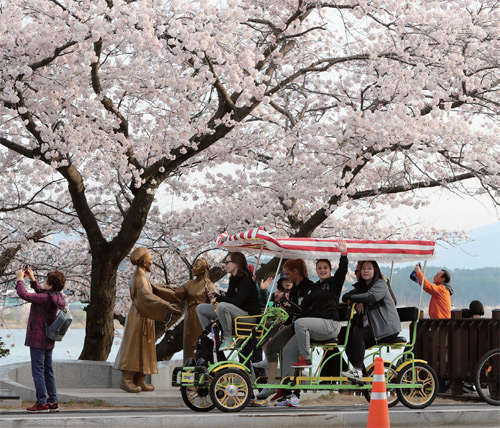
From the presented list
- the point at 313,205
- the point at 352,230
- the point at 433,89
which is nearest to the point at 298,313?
the point at 433,89

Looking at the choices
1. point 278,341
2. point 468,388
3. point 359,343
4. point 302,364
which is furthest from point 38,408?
point 468,388

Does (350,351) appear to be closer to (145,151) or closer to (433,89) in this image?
(433,89)

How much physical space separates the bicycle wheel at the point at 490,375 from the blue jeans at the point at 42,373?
229 inches

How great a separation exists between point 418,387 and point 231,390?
2.53 metres

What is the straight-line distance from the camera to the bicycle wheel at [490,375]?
11.6 m

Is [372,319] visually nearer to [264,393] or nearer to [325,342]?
[325,342]

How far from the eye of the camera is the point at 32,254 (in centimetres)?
2542

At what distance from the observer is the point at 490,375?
39.2ft

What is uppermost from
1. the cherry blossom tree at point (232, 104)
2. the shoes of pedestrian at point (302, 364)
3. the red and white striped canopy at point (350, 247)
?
the cherry blossom tree at point (232, 104)

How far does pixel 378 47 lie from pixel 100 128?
6075 millimetres

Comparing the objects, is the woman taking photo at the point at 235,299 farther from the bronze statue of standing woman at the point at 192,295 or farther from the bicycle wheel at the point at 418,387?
the bicycle wheel at the point at 418,387

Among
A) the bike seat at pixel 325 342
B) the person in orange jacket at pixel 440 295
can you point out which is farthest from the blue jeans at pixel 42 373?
the person in orange jacket at pixel 440 295

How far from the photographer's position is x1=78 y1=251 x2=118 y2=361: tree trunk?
17.5 meters

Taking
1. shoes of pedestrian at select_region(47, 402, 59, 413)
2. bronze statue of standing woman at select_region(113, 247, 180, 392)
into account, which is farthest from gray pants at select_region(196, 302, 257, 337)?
shoes of pedestrian at select_region(47, 402, 59, 413)
